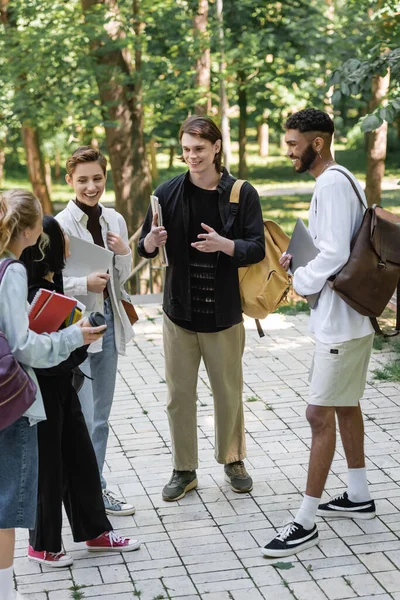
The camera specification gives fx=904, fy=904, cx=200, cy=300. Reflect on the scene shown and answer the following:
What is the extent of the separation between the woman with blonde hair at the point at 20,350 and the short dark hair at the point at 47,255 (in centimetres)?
27

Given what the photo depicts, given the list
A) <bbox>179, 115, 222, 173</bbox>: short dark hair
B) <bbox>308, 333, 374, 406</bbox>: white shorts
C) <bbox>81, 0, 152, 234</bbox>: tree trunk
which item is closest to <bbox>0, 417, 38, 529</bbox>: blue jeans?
<bbox>308, 333, 374, 406</bbox>: white shorts

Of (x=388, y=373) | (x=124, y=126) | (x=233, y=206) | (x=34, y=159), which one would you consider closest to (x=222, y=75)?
(x=124, y=126)

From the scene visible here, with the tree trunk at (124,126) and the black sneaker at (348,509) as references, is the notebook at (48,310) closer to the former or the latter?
the black sneaker at (348,509)

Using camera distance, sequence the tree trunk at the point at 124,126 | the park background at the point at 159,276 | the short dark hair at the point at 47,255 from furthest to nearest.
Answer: the tree trunk at the point at 124,126
the park background at the point at 159,276
the short dark hair at the point at 47,255

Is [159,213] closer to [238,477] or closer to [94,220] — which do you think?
[94,220]

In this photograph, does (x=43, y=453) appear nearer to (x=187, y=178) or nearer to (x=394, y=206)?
(x=187, y=178)

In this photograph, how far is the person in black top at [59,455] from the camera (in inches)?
161

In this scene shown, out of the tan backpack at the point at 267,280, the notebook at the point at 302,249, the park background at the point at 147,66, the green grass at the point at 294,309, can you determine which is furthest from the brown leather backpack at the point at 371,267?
the green grass at the point at 294,309

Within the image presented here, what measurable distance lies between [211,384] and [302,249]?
110 cm

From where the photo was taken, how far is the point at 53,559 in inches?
177

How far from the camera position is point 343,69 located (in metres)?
7.10

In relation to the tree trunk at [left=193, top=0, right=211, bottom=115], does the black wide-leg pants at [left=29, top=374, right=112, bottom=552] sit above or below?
below

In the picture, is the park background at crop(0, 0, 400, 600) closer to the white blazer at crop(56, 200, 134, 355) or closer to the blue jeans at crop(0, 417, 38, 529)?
the blue jeans at crop(0, 417, 38, 529)

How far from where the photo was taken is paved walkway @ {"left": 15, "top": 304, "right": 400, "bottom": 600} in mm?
4281
